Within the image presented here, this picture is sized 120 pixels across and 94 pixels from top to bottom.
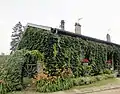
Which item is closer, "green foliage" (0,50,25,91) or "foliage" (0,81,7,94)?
"foliage" (0,81,7,94)

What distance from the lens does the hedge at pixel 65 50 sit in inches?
627

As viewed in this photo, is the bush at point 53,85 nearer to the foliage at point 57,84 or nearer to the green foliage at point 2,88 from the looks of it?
the foliage at point 57,84

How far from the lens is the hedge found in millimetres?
15938

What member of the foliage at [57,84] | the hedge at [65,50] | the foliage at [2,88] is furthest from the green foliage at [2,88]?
the hedge at [65,50]

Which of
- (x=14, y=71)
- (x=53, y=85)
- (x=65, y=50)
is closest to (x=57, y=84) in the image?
(x=53, y=85)

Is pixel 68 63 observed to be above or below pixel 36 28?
below

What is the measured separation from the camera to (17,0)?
15.7 metres

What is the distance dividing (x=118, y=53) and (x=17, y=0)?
12.5 metres

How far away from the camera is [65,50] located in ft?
54.5

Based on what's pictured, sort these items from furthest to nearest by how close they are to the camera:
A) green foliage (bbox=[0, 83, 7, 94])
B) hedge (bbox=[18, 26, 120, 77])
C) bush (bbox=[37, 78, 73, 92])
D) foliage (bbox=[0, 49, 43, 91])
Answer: hedge (bbox=[18, 26, 120, 77]) < foliage (bbox=[0, 49, 43, 91]) < bush (bbox=[37, 78, 73, 92]) < green foliage (bbox=[0, 83, 7, 94])

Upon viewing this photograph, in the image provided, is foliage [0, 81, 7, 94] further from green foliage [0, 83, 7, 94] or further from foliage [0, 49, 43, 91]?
foliage [0, 49, 43, 91]

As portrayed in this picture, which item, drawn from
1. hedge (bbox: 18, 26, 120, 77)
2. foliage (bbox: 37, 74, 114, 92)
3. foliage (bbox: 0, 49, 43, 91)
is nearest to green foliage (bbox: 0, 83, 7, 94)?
foliage (bbox: 0, 49, 43, 91)

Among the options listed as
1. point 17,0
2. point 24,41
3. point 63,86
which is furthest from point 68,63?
point 17,0

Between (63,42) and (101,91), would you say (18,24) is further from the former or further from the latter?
(101,91)
